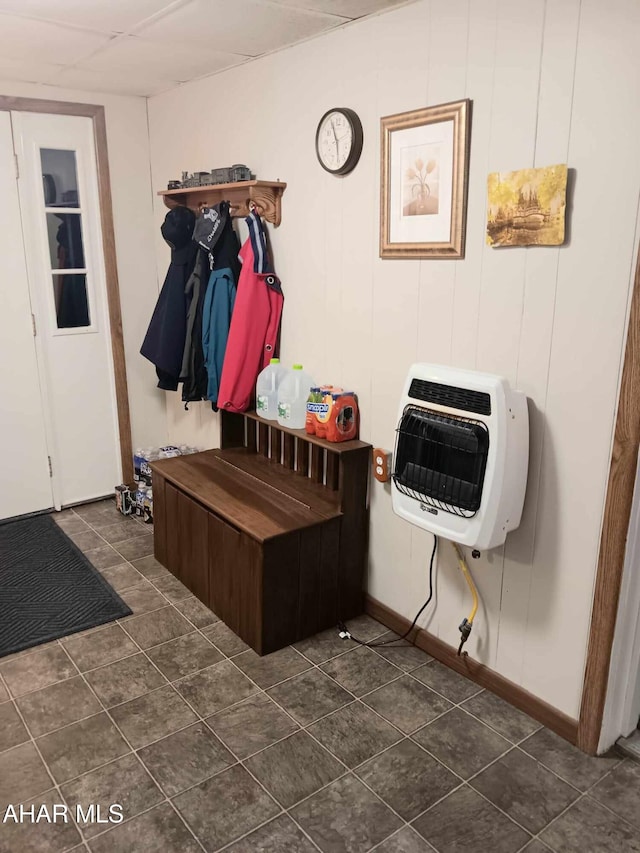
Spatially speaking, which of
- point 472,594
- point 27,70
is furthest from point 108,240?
point 472,594

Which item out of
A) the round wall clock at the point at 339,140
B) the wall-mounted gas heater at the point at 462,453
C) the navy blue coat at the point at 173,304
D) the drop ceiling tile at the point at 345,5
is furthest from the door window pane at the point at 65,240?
the wall-mounted gas heater at the point at 462,453

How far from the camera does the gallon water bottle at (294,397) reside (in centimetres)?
295

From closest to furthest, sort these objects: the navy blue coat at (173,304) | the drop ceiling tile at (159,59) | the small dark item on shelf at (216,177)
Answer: the drop ceiling tile at (159,59) → the small dark item on shelf at (216,177) → the navy blue coat at (173,304)

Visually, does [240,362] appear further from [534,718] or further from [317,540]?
[534,718]

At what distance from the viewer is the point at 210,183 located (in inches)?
127

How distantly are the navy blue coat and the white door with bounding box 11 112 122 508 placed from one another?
434mm

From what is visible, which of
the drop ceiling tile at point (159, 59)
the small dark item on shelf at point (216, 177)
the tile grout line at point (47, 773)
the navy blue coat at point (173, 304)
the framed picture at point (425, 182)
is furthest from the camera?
the navy blue coat at point (173, 304)

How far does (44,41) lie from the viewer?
270 centimetres

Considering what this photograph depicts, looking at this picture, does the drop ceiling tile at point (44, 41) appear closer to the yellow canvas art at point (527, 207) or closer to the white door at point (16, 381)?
the white door at point (16, 381)

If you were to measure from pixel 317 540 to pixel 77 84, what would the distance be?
8.63ft

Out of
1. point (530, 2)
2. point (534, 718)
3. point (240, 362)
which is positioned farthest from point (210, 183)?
point (534, 718)

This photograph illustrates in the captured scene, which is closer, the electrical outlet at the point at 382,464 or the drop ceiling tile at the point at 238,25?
the drop ceiling tile at the point at 238,25

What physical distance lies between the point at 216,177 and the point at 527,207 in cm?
169

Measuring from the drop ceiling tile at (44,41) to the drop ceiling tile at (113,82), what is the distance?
0.24 meters
